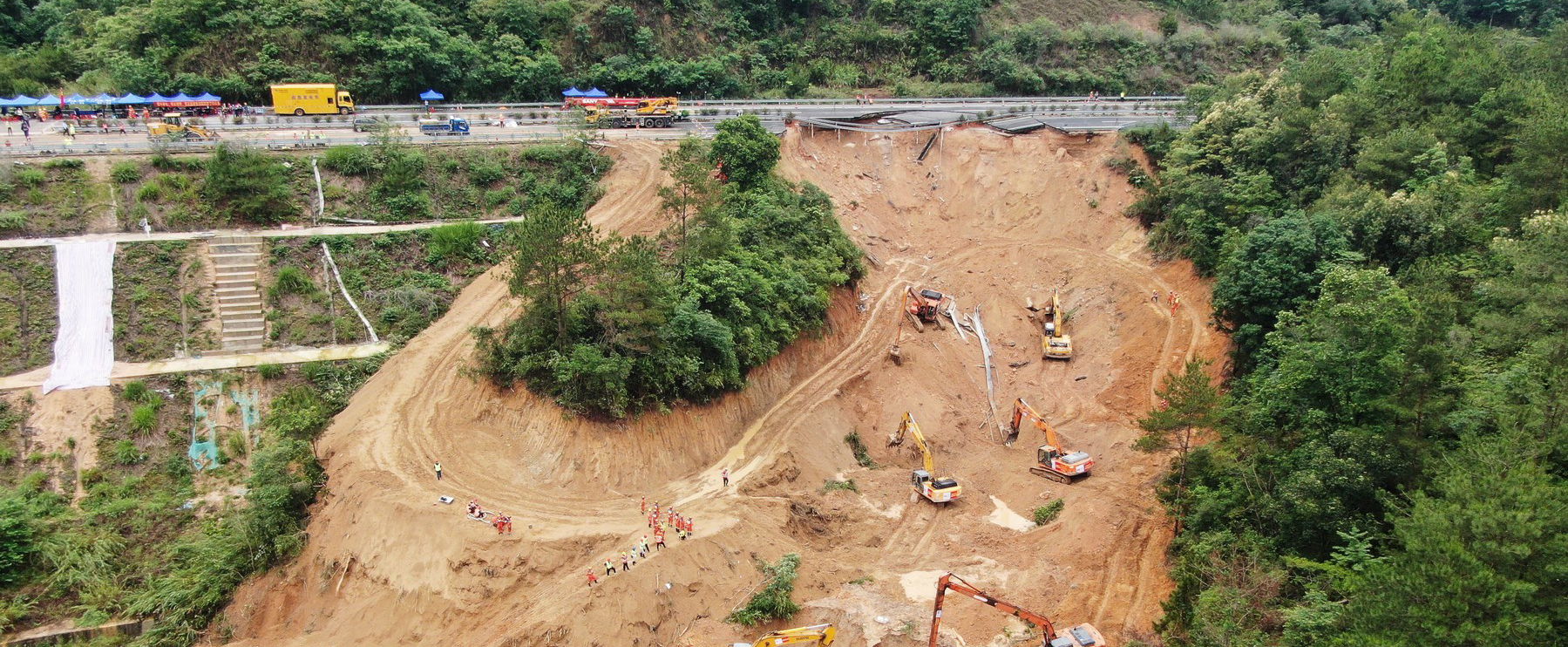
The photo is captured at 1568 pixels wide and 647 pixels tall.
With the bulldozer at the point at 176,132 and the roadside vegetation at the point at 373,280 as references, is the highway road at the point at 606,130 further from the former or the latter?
the roadside vegetation at the point at 373,280

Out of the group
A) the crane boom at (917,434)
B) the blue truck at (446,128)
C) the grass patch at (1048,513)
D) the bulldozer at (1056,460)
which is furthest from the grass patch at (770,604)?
the blue truck at (446,128)

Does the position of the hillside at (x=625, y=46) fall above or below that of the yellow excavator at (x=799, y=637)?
above

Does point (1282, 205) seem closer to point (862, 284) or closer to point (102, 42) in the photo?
point (862, 284)

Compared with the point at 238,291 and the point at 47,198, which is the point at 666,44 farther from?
the point at 47,198

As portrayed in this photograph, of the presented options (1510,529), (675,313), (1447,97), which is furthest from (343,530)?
(1447,97)

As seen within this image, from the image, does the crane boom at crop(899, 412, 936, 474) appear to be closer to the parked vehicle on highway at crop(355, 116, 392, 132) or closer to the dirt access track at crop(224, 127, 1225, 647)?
the dirt access track at crop(224, 127, 1225, 647)

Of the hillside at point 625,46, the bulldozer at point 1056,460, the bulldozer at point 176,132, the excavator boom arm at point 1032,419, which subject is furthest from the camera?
the hillside at point 625,46

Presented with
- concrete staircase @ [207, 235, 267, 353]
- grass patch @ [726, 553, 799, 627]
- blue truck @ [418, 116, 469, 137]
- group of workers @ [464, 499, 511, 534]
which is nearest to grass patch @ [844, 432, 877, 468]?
grass patch @ [726, 553, 799, 627]
